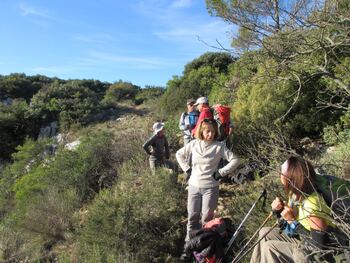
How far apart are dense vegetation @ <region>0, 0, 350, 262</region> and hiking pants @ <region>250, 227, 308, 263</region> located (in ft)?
2.36

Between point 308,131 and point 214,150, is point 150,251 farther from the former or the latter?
point 308,131

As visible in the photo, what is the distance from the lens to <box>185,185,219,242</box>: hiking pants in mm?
5105

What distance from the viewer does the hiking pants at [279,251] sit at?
354 cm

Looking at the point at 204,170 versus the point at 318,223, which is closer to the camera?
the point at 318,223

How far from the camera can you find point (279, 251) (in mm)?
3680

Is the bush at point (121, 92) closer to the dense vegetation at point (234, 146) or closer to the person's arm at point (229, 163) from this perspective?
the dense vegetation at point (234, 146)

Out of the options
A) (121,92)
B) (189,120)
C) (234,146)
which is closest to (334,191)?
(189,120)

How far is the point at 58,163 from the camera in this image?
35.8 ft

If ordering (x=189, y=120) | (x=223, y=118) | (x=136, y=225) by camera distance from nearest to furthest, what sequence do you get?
(x=136, y=225)
(x=223, y=118)
(x=189, y=120)

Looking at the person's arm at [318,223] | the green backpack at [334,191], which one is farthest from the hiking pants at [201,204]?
the person's arm at [318,223]

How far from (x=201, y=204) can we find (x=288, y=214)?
5.58 ft

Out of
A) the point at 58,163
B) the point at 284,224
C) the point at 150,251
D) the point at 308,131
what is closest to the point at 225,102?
the point at 308,131

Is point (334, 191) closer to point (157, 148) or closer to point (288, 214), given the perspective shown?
point (288, 214)

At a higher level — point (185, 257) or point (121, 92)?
point (121, 92)
